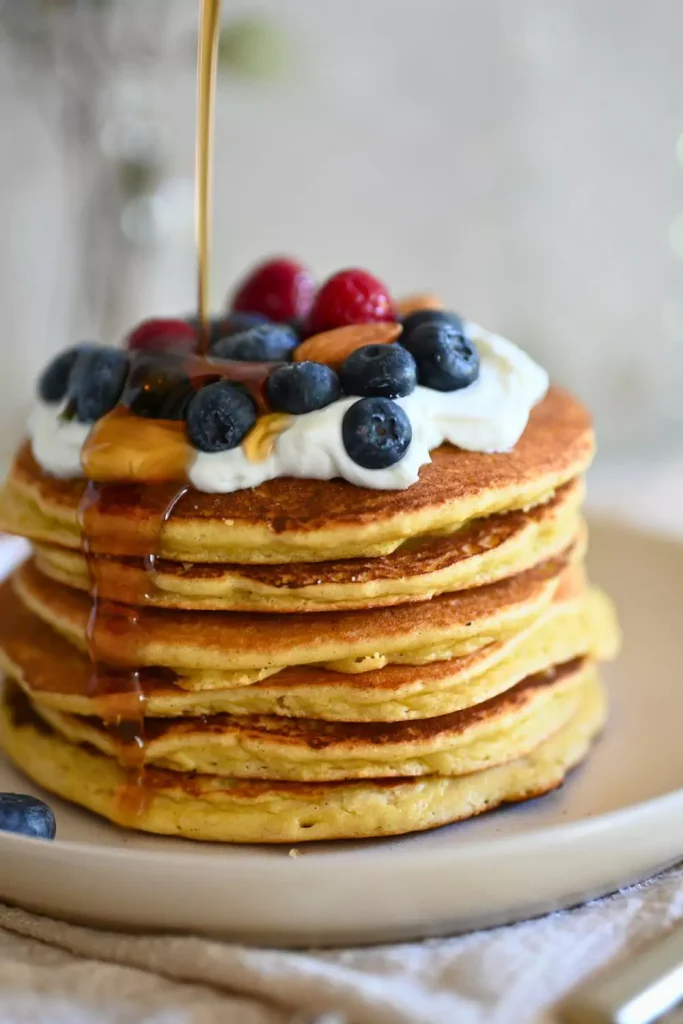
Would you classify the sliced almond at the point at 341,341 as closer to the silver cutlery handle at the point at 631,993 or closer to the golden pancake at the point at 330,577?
the golden pancake at the point at 330,577

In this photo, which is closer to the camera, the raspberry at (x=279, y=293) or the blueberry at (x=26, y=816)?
the blueberry at (x=26, y=816)

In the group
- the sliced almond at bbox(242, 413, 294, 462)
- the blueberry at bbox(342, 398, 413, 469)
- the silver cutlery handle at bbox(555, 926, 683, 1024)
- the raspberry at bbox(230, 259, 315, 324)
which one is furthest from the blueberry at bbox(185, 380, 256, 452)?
the silver cutlery handle at bbox(555, 926, 683, 1024)

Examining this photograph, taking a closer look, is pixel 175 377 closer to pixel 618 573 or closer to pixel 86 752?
pixel 86 752

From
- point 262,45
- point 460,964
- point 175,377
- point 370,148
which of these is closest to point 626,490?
point 370,148

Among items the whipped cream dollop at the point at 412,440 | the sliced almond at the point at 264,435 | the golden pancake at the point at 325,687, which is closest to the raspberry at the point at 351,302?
the whipped cream dollop at the point at 412,440

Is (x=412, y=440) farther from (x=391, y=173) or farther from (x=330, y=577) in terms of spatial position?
(x=391, y=173)

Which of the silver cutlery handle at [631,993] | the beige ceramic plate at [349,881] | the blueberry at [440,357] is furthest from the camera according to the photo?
the blueberry at [440,357]

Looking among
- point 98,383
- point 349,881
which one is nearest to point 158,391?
point 98,383
